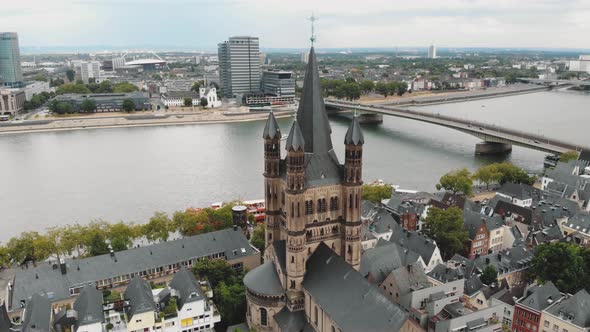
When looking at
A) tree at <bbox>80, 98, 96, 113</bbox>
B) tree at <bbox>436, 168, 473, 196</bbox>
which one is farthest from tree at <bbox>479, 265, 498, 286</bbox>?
tree at <bbox>80, 98, 96, 113</bbox>

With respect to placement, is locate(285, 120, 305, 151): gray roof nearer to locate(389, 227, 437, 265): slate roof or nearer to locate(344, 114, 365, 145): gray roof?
locate(344, 114, 365, 145): gray roof

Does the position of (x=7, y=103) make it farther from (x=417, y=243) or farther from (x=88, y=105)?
(x=417, y=243)

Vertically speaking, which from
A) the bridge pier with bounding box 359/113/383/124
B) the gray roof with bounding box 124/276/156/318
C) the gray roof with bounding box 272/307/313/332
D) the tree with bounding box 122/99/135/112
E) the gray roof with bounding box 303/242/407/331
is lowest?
the gray roof with bounding box 272/307/313/332

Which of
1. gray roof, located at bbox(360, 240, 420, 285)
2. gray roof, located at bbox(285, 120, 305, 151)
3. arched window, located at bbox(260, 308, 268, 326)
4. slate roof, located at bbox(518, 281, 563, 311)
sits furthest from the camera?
gray roof, located at bbox(360, 240, 420, 285)

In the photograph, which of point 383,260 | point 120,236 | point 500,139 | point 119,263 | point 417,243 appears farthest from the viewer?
point 500,139

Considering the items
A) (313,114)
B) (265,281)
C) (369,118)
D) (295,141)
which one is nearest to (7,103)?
(369,118)
